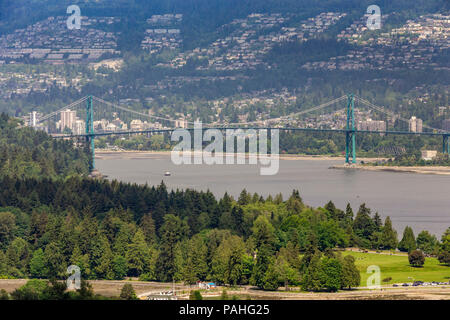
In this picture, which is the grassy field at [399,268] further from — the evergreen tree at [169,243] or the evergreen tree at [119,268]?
the evergreen tree at [119,268]

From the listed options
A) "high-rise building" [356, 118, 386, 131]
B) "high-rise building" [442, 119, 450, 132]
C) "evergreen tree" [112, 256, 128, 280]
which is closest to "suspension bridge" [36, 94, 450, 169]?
"high-rise building" [356, 118, 386, 131]

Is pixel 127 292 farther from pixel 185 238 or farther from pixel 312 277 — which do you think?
pixel 185 238

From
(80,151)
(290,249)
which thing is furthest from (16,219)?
(80,151)

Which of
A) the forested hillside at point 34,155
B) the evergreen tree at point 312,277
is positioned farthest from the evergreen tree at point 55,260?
the forested hillside at point 34,155

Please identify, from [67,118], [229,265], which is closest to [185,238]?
[229,265]

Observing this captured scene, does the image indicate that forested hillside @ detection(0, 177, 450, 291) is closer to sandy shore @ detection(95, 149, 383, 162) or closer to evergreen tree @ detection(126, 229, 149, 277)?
evergreen tree @ detection(126, 229, 149, 277)
